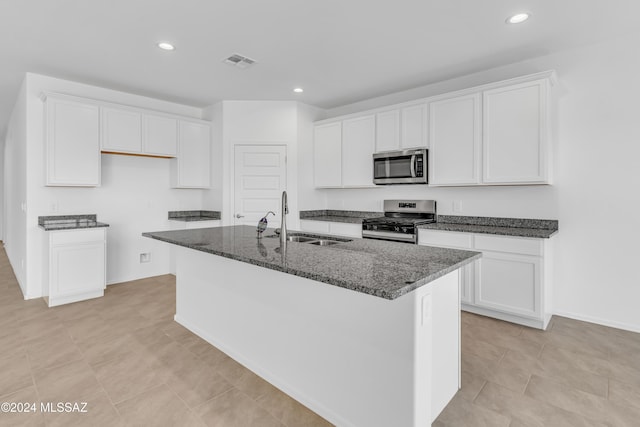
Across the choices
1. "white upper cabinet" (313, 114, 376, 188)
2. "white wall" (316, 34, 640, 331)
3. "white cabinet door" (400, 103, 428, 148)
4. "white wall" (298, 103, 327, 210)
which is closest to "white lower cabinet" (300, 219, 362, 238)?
"white wall" (298, 103, 327, 210)

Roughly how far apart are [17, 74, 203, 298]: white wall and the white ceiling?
1.58 feet

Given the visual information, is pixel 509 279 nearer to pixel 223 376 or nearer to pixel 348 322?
pixel 348 322

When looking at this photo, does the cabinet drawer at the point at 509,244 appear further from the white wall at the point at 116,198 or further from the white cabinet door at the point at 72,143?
the white cabinet door at the point at 72,143

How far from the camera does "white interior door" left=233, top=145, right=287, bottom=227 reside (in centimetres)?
492

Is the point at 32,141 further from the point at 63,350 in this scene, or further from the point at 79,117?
the point at 63,350

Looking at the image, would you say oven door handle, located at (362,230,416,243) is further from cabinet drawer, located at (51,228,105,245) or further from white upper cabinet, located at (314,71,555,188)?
cabinet drawer, located at (51,228,105,245)

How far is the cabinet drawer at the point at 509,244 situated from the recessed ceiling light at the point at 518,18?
1.87 m

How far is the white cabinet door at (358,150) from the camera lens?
449cm

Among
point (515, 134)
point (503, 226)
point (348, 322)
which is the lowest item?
point (348, 322)

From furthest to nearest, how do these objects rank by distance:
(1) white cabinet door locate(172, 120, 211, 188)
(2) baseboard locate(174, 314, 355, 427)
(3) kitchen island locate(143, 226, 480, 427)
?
(1) white cabinet door locate(172, 120, 211, 188) → (2) baseboard locate(174, 314, 355, 427) → (3) kitchen island locate(143, 226, 480, 427)

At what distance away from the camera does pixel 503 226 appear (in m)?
3.60

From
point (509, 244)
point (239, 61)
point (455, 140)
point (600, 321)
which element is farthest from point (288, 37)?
point (600, 321)

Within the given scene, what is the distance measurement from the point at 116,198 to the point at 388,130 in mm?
3900

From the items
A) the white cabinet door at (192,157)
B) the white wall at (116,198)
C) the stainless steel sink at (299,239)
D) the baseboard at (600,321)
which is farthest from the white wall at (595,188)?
the white wall at (116,198)
